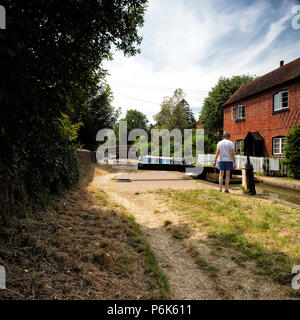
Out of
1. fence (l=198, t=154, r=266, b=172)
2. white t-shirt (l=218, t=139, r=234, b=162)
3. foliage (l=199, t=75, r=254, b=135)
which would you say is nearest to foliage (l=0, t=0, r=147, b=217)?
white t-shirt (l=218, t=139, r=234, b=162)

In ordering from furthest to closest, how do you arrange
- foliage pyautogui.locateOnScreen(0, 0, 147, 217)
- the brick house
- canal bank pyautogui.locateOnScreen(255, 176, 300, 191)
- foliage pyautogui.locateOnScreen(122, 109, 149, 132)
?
foliage pyautogui.locateOnScreen(122, 109, 149, 132), the brick house, canal bank pyautogui.locateOnScreen(255, 176, 300, 191), foliage pyautogui.locateOnScreen(0, 0, 147, 217)

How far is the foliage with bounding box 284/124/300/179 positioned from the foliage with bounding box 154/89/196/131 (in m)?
24.3

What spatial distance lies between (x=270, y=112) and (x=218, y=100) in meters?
14.3

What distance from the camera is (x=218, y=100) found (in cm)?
2964

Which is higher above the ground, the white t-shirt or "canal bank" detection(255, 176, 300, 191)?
the white t-shirt

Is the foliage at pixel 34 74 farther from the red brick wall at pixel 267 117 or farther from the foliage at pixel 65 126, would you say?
the red brick wall at pixel 267 117

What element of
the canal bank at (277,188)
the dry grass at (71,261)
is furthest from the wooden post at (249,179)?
the dry grass at (71,261)

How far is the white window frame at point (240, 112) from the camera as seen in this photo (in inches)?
782

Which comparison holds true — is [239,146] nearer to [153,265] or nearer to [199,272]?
[199,272]

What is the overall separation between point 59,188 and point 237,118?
65.0 feet

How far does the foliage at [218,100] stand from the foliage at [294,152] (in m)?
18.0

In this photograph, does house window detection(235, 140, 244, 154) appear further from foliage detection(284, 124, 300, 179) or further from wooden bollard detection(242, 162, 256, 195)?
wooden bollard detection(242, 162, 256, 195)

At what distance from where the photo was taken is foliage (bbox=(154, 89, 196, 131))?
1427 inches

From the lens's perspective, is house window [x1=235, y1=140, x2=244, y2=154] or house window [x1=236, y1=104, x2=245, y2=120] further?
house window [x1=236, y1=104, x2=245, y2=120]
